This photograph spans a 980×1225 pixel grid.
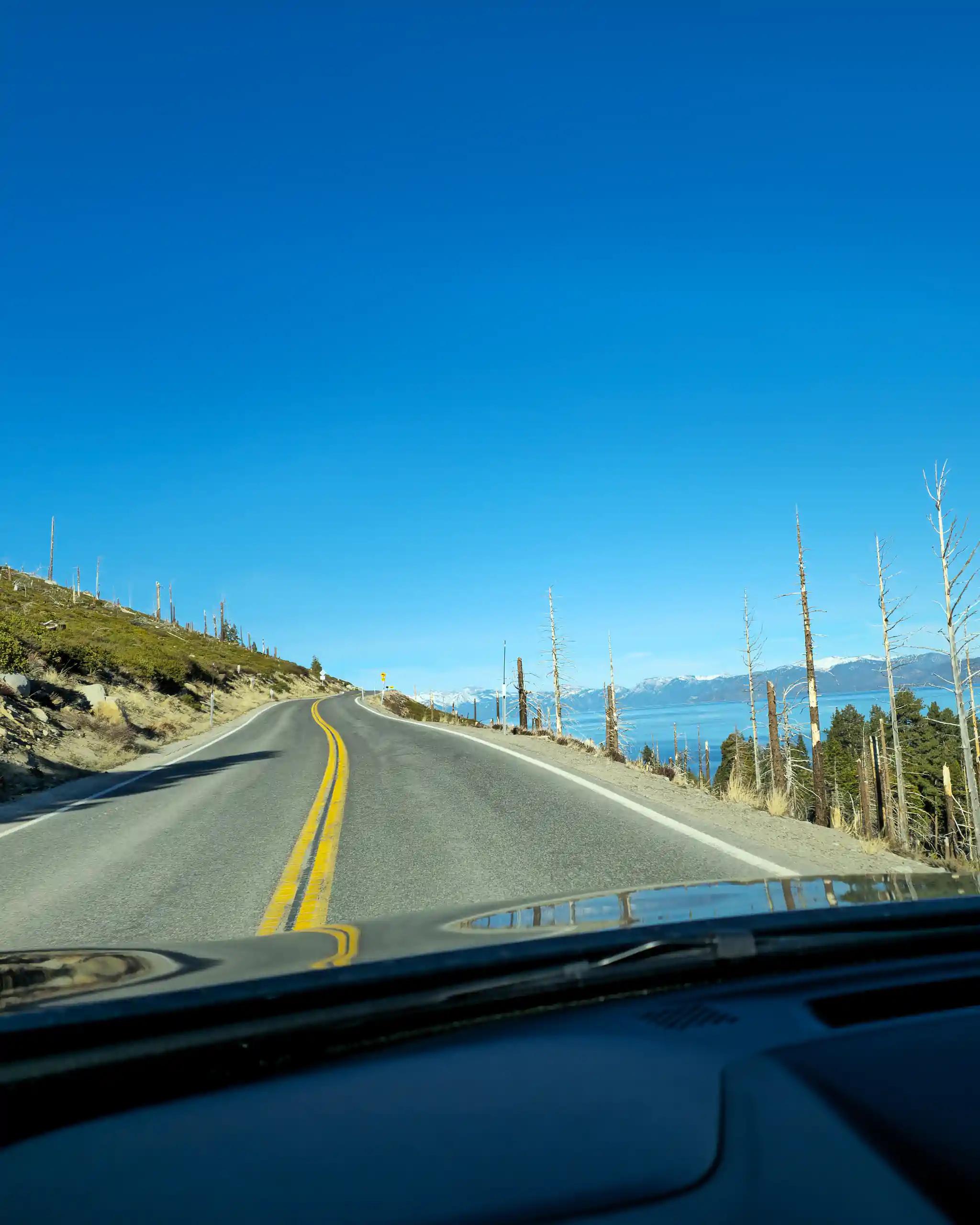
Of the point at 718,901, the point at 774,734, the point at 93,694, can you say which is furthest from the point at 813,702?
the point at 718,901

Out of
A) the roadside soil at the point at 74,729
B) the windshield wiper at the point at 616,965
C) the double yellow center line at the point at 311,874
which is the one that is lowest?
the double yellow center line at the point at 311,874

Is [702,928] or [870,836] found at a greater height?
[702,928]

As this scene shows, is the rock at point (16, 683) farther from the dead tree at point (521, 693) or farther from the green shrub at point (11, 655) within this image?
the dead tree at point (521, 693)

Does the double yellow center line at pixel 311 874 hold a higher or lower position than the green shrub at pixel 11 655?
lower

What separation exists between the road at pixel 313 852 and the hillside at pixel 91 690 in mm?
4705

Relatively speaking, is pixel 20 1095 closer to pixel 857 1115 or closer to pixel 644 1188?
pixel 644 1188

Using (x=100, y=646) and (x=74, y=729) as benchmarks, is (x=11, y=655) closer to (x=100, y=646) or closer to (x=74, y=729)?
(x=74, y=729)

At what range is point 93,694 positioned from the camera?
91.1ft

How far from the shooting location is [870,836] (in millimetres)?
9086

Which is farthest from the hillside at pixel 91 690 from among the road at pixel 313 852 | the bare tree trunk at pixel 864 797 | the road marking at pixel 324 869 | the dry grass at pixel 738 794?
the bare tree trunk at pixel 864 797

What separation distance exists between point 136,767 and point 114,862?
11.7 metres

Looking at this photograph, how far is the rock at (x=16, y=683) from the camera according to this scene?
73.5ft

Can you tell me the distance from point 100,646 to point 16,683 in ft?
58.4

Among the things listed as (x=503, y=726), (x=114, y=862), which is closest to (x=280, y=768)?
(x=114, y=862)
